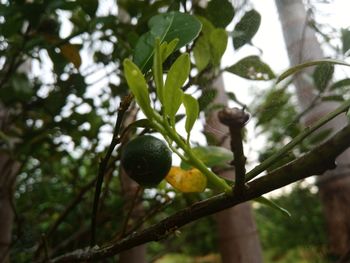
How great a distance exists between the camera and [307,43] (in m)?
0.69

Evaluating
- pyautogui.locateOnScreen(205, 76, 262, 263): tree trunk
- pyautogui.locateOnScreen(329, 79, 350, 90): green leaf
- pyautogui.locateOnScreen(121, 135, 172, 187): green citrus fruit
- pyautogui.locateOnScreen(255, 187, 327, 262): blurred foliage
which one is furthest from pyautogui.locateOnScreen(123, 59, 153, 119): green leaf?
pyautogui.locateOnScreen(255, 187, 327, 262): blurred foliage

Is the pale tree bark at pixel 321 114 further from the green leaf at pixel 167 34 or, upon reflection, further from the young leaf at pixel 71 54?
the young leaf at pixel 71 54

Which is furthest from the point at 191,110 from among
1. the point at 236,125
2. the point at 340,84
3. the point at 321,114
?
the point at 321,114

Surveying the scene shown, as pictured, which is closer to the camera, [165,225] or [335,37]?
[165,225]

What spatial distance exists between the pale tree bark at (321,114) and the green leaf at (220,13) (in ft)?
0.24

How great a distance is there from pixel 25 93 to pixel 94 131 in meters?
0.20

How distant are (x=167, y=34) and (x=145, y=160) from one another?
0.45 feet

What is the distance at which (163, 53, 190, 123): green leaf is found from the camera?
1.05 feet

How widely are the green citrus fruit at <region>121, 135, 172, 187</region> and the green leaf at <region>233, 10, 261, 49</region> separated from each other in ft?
0.75

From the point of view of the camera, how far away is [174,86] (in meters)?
0.32

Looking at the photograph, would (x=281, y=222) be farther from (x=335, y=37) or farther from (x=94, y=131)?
(x=335, y=37)

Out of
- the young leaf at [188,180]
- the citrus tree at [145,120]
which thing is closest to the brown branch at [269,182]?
the citrus tree at [145,120]

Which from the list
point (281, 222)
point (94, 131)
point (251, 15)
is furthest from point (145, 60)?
point (281, 222)

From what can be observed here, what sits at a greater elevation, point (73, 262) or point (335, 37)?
point (335, 37)
